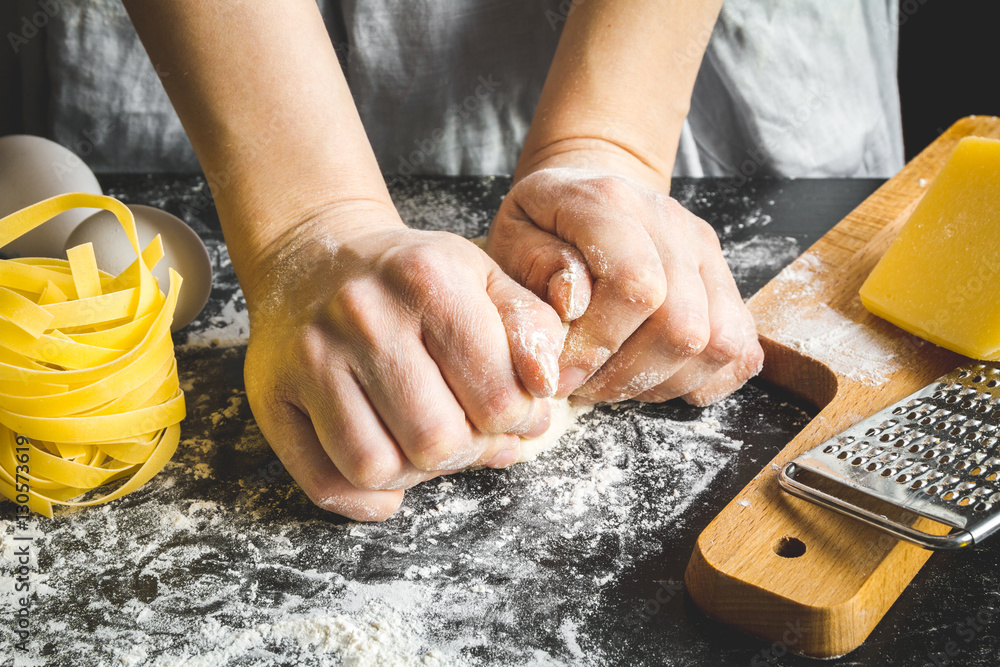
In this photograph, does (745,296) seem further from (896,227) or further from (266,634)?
(266,634)

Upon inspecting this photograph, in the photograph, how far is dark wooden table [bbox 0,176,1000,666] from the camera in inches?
23.9

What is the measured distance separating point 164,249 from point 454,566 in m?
0.56

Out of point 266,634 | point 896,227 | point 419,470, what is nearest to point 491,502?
point 419,470

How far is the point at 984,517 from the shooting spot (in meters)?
0.61

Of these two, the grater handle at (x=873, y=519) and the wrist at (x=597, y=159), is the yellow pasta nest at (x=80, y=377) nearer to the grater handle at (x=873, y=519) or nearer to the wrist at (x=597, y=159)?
the wrist at (x=597, y=159)

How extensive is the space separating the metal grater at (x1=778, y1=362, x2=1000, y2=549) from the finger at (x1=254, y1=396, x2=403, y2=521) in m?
0.40

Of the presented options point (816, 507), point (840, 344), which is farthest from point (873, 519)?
point (840, 344)

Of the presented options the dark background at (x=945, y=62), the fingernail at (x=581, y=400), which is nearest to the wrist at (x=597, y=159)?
the fingernail at (x=581, y=400)

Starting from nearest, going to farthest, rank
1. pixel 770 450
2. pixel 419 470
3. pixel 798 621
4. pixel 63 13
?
1. pixel 798 621
2. pixel 419 470
3. pixel 770 450
4. pixel 63 13

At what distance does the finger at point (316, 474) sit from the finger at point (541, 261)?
26 centimetres

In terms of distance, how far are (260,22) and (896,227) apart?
37.6 inches

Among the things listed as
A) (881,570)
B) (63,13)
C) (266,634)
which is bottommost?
(266,634)

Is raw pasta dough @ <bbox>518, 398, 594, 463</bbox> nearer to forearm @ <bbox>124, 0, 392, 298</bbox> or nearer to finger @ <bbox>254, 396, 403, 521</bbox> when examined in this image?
finger @ <bbox>254, 396, 403, 521</bbox>

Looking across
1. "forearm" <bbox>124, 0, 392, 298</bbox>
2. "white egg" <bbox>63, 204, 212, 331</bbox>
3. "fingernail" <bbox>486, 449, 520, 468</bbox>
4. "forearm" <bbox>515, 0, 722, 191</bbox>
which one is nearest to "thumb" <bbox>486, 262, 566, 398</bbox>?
"fingernail" <bbox>486, 449, 520, 468</bbox>
